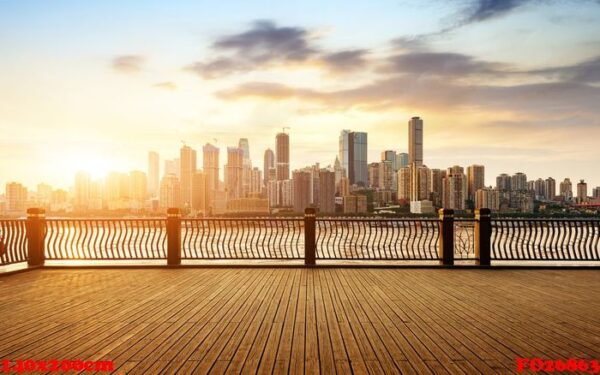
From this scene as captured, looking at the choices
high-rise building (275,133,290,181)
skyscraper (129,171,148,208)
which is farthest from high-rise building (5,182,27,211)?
high-rise building (275,133,290,181)

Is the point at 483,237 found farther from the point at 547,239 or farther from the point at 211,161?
the point at 211,161

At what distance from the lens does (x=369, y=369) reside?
3652 millimetres

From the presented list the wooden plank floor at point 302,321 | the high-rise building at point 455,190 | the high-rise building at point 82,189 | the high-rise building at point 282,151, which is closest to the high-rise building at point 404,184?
the high-rise building at point 455,190

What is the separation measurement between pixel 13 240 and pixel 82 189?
11122 centimetres

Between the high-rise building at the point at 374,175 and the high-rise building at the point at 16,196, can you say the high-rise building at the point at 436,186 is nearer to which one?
the high-rise building at the point at 374,175

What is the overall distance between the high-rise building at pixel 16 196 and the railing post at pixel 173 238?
2362 inches

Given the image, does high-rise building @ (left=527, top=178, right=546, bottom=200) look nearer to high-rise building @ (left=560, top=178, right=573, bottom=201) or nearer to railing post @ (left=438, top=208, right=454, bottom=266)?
high-rise building @ (left=560, top=178, right=573, bottom=201)

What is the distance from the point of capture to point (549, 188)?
92375 millimetres

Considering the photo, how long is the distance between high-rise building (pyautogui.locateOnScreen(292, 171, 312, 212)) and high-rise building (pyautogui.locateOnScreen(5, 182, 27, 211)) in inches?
1988

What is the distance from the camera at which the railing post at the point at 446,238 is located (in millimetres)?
10195

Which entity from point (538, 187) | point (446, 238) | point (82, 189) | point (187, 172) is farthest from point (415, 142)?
point (446, 238)

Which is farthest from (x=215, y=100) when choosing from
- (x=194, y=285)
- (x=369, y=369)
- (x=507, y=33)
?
(x=369, y=369)

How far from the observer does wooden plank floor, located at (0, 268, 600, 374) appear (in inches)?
155

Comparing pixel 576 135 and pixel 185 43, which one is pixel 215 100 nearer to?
pixel 185 43
